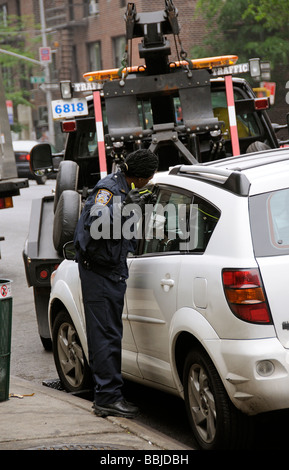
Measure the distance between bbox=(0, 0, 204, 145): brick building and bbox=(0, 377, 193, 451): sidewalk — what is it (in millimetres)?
37972

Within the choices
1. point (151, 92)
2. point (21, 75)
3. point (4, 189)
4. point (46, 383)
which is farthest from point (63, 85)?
point (21, 75)

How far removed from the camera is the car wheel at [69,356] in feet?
22.7

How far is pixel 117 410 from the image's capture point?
604 centimetres

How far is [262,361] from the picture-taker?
15.4 ft

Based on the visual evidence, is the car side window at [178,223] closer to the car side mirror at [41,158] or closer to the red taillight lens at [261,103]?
the red taillight lens at [261,103]

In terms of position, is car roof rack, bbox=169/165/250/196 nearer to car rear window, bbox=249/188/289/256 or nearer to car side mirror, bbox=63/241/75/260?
car rear window, bbox=249/188/289/256

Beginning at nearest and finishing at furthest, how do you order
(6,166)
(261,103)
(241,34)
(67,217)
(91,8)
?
1. (67,217)
2. (261,103)
3. (6,166)
4. (241,34)
5. (91,8)

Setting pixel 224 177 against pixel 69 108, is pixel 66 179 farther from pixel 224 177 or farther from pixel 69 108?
pixel 224 177

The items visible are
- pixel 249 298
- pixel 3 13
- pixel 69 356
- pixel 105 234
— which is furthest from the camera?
pixel 3 13

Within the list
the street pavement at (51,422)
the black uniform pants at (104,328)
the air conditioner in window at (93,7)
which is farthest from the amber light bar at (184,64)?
the air conditioner in window at (93,7)

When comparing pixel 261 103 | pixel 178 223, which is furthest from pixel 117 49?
pixel 178 223

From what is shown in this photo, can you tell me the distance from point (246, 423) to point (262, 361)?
497mm

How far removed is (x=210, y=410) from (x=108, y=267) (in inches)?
47.5

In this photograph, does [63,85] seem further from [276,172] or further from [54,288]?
[276,172]
